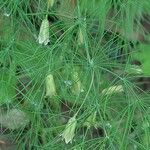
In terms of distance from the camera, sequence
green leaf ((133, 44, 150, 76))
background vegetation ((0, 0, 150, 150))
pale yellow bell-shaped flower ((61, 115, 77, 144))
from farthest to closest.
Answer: green leaf ((133, 44, 150, 76)) → background vegetation ((0, 0, 150, 150)) → pale yellow bell-shaped flower ((61, 115, 77, 144))

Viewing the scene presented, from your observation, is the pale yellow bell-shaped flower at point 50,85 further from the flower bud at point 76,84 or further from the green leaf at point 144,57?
the green leaf at point 144,57

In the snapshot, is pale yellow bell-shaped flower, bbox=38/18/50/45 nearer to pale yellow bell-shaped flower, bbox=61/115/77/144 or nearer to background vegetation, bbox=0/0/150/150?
background vegetation, bbox=0/0/150/150

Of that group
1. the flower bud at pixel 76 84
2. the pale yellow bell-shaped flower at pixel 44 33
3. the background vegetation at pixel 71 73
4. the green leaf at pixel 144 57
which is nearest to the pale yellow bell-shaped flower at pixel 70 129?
the background vegetation at pixel 71 73

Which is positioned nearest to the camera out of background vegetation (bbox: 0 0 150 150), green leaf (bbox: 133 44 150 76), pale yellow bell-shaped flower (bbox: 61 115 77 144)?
pale yellow bell-shaped flower (bbox: 61 115 77 144)

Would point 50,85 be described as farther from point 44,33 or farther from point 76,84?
point 44,33

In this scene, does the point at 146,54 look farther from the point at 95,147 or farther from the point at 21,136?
the point at 21,136

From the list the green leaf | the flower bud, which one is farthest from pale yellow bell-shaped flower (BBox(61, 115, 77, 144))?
the green leaf

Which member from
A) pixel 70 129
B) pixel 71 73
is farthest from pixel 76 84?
pixel 70 129

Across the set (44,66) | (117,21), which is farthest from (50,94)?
(117,21)

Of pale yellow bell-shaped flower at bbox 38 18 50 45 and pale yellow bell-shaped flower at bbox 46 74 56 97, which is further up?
pale yellow bell-shaped flower at bbox 38 18 50 45
